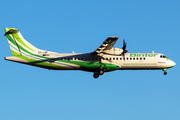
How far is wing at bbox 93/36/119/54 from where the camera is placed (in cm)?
3884

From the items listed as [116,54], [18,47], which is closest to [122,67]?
[116,54]

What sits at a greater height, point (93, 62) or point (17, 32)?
point (17, 32)

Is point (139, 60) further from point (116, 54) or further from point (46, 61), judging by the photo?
point (46, 61)

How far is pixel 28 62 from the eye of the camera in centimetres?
4228

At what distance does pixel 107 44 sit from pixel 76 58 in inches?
201

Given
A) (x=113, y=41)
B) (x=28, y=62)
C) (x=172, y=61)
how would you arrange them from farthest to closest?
(x=172, y=61) < (x=28, y=62) < (x=113, y=41)

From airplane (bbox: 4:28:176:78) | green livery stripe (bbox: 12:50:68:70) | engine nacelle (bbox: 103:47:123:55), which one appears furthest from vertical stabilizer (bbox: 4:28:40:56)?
engine nacelle (bbox: 103:47:123:55)

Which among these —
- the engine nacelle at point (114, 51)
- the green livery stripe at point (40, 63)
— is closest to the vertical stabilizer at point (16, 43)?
the green livery stripe at point (40, 63)

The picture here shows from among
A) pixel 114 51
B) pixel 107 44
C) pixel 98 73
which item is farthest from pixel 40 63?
pixel 114 51

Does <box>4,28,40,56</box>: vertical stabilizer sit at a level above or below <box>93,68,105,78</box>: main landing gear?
above

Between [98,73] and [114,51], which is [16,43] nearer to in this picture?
[98,73]

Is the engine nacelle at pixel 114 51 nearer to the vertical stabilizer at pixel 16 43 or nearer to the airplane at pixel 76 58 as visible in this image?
the airplane at pixel 76 58

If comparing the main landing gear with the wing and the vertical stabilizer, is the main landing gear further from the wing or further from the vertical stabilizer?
the vertical stabilizer

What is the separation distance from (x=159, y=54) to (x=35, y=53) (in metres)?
16.8
